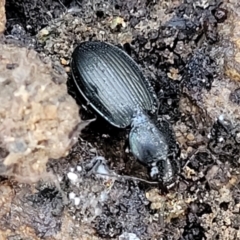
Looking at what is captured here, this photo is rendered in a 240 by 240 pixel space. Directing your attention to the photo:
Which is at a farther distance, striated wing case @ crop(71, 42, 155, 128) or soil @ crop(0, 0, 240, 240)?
striated wing case @ crop(71, 42, 155, 128)

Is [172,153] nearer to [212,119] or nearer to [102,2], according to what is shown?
[212,119]

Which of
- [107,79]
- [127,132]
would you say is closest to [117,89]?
[107,79]

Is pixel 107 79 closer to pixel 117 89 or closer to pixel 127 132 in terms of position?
pixel 117 89

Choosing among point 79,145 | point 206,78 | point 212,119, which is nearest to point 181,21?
point 206,78

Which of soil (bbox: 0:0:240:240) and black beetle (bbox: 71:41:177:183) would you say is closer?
soil (bbox: 0:0:240:240)
